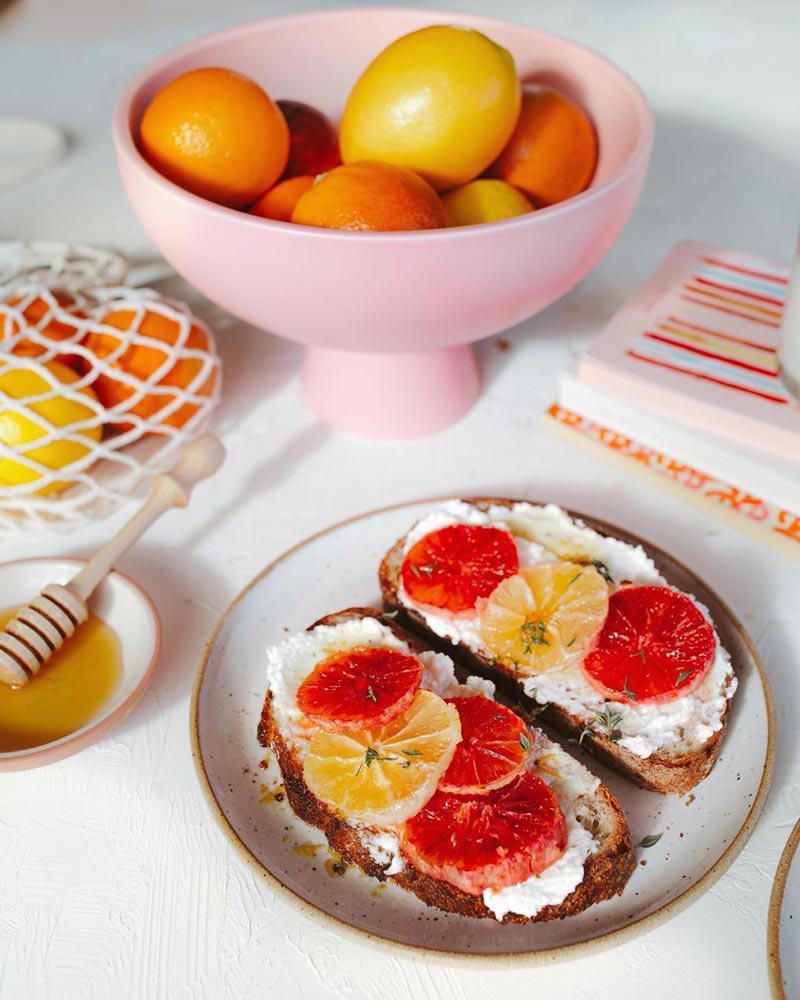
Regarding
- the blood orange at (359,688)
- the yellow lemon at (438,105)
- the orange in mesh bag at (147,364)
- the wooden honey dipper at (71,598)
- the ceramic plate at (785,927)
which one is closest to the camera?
the ceramic plate at (785,927)

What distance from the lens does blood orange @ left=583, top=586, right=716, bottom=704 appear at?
2.63ft

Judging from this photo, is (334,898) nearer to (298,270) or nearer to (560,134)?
(298,270)

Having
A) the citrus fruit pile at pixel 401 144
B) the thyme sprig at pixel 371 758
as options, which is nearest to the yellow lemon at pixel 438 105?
the citrus fruit pile at pixel 401 144

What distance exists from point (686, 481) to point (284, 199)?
1.82 feet

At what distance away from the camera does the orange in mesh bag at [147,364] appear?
1.10m

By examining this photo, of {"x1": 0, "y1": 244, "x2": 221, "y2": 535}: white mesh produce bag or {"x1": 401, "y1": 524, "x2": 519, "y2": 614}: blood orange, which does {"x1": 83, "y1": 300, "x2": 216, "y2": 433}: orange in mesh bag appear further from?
{"x1": 401, "y1": 524, "x2": 519, "y2": 614}: blood orange

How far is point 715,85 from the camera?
1.91 meters

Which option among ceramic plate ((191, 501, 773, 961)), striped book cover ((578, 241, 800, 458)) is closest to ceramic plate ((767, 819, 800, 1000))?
ceramic plate ((191, 501, 773, 961))

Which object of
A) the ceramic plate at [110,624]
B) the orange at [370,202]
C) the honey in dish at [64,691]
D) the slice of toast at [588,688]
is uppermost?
the orange at [370,202]

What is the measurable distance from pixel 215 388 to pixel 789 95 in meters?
1.36

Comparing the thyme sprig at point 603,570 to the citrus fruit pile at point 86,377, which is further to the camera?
the citrus fruit pile at point 86,377

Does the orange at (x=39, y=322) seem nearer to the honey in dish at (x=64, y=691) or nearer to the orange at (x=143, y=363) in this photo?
the orange at (x=143, y=363)

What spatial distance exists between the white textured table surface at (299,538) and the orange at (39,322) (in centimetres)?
22

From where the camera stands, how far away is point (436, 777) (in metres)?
0.72
